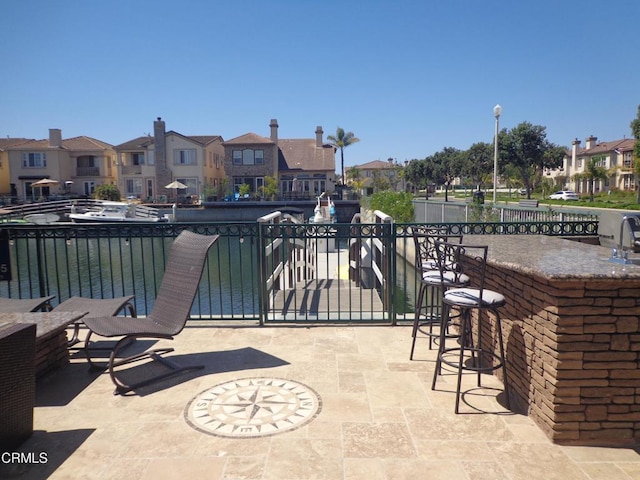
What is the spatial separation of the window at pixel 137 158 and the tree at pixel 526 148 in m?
35.2

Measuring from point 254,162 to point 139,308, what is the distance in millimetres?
35972

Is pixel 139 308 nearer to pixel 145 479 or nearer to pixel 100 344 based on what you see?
pixel 100 344

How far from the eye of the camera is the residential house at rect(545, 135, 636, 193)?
186ft

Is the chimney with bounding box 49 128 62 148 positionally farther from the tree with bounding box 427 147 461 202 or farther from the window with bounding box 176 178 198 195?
the tree with bounding box 427 147 461 202

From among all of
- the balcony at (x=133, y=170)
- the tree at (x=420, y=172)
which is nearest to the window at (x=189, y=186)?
the balcony at (x=133, y=170)

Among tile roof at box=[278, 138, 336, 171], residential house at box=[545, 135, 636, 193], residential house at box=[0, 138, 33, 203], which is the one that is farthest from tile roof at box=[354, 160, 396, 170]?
residential house at box=[0, 138, 33, 203]

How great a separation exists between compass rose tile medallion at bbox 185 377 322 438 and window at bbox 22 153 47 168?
174 ft

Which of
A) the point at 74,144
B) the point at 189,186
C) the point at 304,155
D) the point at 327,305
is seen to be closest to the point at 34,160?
the point at 74,144

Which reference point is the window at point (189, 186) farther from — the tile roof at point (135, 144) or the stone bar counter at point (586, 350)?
the stone bar counter at point (586, 350)

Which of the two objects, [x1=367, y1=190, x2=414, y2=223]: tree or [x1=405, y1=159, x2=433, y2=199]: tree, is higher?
[x1=405, y1=159, x2=433, y2=199]: tree

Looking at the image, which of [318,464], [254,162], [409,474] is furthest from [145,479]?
[254,162]

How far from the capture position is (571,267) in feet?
9.83

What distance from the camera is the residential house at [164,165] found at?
149 ft

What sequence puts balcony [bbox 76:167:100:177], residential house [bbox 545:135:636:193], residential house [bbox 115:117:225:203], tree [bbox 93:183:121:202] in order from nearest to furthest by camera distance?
tree [bbox 93:183:121:202], residential house [bbox 115:117:225:203], balcony [bbox 76:167:100:177], residential house [bbox 545:135:636:193]
